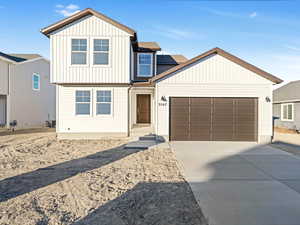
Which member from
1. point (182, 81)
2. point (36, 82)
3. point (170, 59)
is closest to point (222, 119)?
point (182, 81)

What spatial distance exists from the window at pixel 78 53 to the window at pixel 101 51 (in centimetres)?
61

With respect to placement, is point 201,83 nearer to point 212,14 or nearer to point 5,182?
point 212,14

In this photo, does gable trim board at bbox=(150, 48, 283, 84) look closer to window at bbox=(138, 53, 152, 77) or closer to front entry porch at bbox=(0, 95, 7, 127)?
window at bbox=(138, 53, 152, 77)

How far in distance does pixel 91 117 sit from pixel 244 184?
9.08 m

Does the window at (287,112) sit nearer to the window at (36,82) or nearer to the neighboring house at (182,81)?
the neighboring house at (182,81)

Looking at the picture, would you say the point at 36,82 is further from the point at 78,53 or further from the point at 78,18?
the point at 78,18

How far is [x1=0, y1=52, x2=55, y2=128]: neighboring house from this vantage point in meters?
16.5

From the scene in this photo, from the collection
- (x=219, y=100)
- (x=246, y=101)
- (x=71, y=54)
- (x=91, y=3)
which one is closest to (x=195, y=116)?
(x=219, y=100)

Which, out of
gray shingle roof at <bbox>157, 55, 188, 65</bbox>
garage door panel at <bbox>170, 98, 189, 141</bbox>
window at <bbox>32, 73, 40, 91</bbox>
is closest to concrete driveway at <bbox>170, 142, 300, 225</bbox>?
garage door panel at <bbox>170, 98, 189, 141</bbox>

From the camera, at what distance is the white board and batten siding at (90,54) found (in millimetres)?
11656

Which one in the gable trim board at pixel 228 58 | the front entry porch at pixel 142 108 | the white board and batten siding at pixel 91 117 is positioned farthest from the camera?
the front entry porch at pixel 142 108

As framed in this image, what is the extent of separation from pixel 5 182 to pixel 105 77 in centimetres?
745

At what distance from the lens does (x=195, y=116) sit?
11703mm

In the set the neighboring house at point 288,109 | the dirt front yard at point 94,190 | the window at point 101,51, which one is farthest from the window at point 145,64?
the neighboring house at point 288,109
